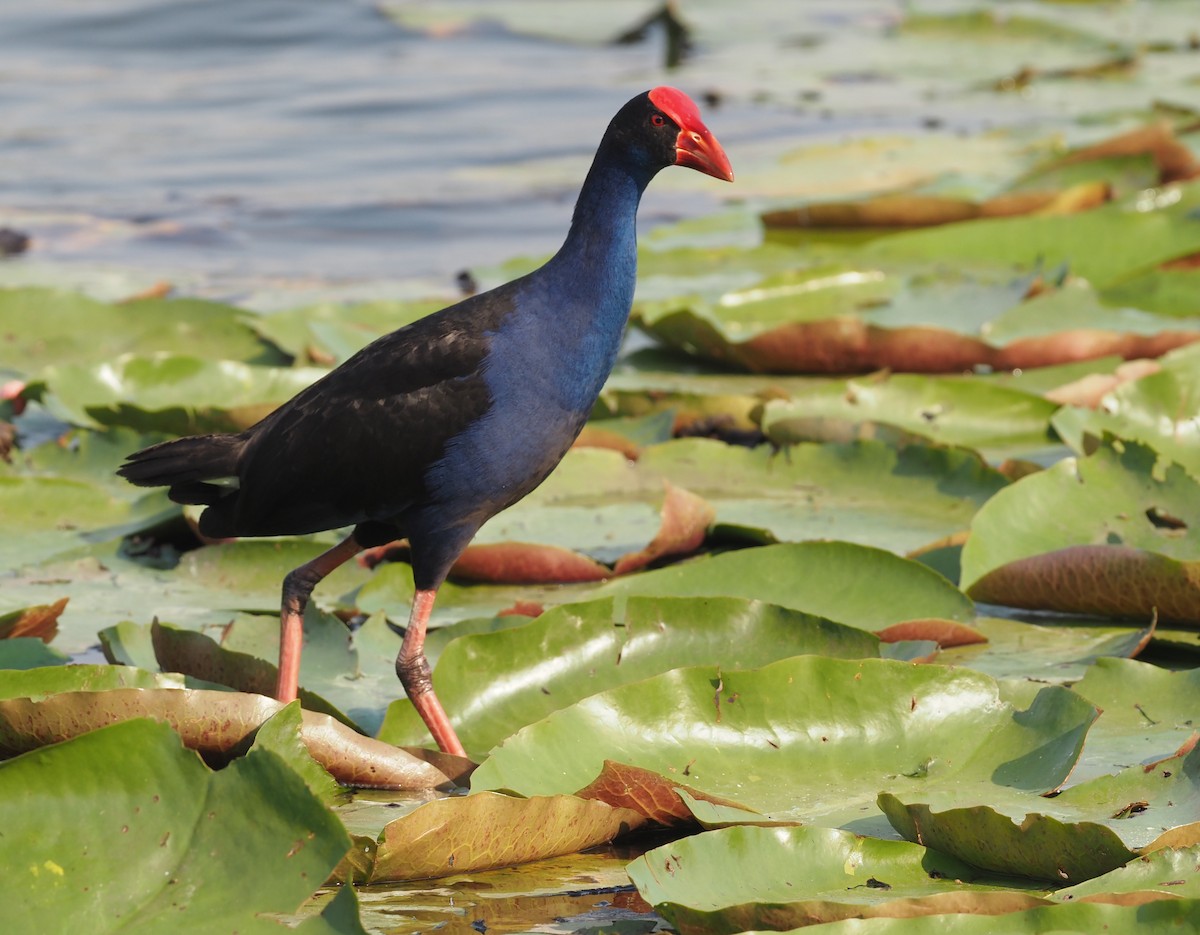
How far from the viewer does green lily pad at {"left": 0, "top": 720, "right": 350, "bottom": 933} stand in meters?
1.85

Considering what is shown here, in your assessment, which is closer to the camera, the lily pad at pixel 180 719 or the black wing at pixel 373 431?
the lily pad at pixel 180 719

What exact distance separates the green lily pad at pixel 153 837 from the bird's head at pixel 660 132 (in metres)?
1.33

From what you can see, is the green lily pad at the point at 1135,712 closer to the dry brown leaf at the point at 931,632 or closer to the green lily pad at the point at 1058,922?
the dry brown leaf at the point at 931,632

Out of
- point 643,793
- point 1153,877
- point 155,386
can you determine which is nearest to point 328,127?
point 155,386

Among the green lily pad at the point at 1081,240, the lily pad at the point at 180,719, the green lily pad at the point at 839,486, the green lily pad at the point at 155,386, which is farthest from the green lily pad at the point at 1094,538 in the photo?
the green lily pad at the point at 1081,240

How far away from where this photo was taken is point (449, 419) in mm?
2695

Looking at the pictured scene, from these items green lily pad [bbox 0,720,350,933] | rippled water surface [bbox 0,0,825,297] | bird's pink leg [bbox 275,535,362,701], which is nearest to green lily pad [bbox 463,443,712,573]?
bird's pink leg [bbox 275,535,362,701]

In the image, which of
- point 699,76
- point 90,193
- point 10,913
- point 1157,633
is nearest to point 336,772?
point 10,913

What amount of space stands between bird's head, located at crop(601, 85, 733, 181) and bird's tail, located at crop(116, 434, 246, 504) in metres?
0.83

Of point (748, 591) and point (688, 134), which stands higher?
point (688, 134)

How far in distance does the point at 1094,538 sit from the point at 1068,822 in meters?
1.21

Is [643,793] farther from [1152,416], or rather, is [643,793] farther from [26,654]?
[1152,416]

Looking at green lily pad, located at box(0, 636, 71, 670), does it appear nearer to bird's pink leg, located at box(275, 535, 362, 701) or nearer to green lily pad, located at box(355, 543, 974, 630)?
bird's pink leg, located at box(275, 535, 362, 701)

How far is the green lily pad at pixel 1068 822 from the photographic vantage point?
197cm
